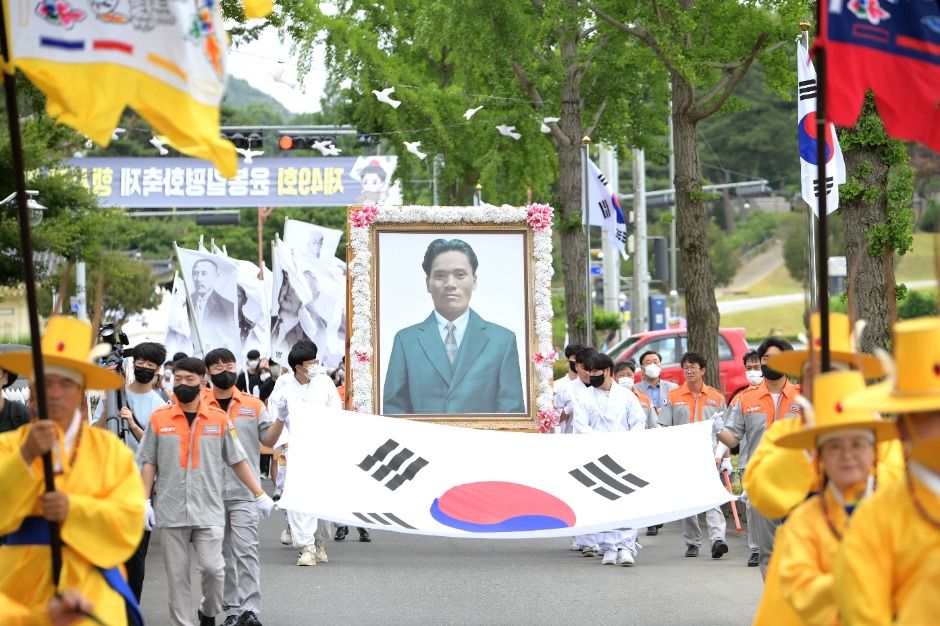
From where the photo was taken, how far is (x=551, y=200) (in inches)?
1107

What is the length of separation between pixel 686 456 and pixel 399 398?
4.55 meters

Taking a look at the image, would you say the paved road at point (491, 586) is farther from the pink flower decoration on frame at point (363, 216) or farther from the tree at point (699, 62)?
the tree at point (699, 62)

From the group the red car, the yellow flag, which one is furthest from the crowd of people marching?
the red car

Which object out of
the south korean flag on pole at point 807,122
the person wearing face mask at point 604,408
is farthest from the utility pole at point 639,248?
the person wearing face mask at point 604,408

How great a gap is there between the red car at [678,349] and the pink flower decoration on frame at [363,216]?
40.6 ft

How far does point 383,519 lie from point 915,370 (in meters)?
7.96

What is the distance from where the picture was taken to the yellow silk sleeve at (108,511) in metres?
6.02

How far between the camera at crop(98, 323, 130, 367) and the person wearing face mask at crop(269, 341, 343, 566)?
1.42 m

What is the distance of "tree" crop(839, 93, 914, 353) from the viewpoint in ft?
50.4

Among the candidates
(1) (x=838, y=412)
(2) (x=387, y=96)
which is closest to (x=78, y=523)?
(1) (x=838, y=412)

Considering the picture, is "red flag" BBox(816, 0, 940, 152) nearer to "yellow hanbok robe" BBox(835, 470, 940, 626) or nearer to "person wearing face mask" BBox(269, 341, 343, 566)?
"yellow hanbok robe" BBox(835, 470, 940, 626)

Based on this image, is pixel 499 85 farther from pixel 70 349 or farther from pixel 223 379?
pixel 70 349

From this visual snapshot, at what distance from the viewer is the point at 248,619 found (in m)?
11.1

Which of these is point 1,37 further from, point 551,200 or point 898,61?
point 551,200
